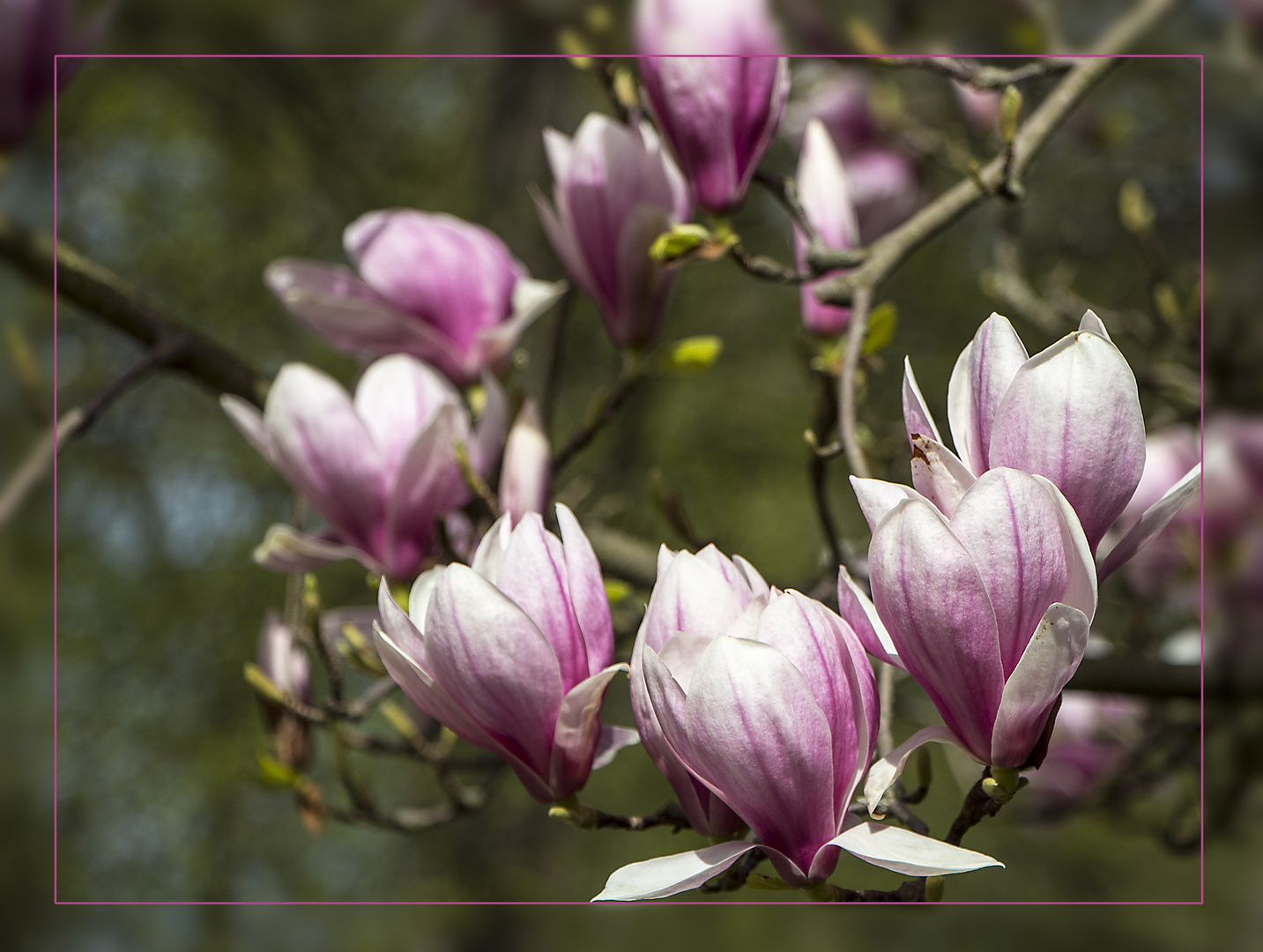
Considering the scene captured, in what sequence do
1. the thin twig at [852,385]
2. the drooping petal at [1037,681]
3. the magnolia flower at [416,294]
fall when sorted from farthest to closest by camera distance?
1. the magnolia flower at [416,294]
2. the thin twig at [852,385]
3. the drooping petal at [1037,681]

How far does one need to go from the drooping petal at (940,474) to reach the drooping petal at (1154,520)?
4 cm

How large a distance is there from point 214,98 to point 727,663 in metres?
2.41

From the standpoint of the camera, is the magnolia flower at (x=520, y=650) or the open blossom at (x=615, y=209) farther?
the open blossom at (x=615, y=209)

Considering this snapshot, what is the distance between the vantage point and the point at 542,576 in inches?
10.1

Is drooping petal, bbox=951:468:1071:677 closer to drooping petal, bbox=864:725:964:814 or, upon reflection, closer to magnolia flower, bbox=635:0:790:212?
drooping petal, bbox=864:725:964:814

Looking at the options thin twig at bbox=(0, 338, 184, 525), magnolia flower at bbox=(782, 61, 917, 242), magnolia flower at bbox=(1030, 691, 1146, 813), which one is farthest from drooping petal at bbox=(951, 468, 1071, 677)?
magnolia flower at bbox=(1030, 691, 1146, 813)

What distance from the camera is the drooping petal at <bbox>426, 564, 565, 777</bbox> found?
9.5 inches

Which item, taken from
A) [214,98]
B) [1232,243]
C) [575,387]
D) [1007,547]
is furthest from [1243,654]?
[214,98]

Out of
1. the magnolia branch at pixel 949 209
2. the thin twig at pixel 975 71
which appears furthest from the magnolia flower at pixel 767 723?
the thin twig at pixel 975 71

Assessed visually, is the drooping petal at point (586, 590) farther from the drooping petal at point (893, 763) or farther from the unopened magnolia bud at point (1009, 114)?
the unopened magnolia bud at point (1009, 114)

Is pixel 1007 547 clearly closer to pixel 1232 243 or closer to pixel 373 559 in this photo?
pixel 373 559

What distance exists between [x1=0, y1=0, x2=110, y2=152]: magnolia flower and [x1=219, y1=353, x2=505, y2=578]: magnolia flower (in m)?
0.17

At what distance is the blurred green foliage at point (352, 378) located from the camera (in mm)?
492

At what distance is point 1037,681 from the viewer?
211mm
